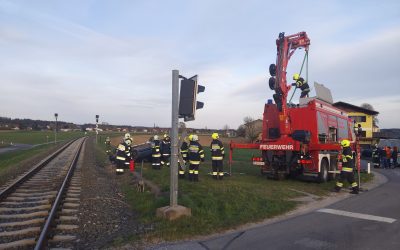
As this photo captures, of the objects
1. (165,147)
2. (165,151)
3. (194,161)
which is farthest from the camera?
(165,151)

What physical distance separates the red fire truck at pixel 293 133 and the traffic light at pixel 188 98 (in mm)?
5822

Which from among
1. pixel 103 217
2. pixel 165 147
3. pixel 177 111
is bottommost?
pixel 103 217

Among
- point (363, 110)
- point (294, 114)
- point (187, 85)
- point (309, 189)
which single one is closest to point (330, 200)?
point (309, 189)

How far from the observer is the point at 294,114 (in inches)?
542

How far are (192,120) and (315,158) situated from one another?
6696mm

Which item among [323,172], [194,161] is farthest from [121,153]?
[323,172]

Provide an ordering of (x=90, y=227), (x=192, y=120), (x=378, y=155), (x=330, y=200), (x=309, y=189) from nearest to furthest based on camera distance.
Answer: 1. (x=90, y=227)
2. (x=192, y=120)
3. (x=330, y=200)
4. (x=309, y=189)
5. (x=378, y=155)

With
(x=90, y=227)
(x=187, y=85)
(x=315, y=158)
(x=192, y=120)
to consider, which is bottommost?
(x=90, y=227)

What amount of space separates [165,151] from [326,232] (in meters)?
11.5

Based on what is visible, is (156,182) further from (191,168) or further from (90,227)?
(90,227)

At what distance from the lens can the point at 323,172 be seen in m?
13.7

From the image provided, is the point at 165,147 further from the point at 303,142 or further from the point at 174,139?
the point at 174,139

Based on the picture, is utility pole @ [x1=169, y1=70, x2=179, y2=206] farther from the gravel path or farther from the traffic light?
the gravel path

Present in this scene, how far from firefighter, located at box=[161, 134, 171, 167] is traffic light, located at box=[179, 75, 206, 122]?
9.32 metres
